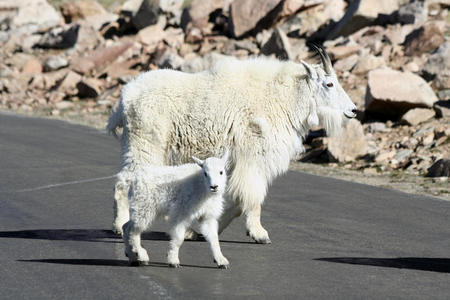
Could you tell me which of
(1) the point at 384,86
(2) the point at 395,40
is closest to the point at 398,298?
(1) the point at 384,86

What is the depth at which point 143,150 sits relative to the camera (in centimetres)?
960

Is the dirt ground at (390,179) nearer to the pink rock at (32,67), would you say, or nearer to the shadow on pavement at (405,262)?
the shadow on pavement at (405,262)

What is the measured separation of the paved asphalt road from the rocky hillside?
3.95 meters

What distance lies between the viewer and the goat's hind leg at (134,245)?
7828 mm

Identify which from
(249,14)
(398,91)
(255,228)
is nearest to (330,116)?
(255,228)

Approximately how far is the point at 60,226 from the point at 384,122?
1171 cm

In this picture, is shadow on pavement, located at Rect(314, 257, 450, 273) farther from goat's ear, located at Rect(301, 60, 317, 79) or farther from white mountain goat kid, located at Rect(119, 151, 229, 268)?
goat's ear, located at Rect(301, 60, 317, 79)

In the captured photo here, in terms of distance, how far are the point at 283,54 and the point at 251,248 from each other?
1920 cm

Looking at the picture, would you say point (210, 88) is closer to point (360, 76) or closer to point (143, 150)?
point (143, 150)

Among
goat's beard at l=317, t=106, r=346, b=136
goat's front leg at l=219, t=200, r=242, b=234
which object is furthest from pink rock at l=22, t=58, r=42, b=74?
goat's front leg at l=219, t=200, r=242, b=234

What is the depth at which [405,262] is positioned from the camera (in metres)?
8.61

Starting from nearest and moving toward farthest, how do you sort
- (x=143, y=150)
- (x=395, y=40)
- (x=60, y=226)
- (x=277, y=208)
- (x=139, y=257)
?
(x=139, y=257), (x=143, y=150), (x=60, y=226), (x=277, y=208), (x=395, y=40)

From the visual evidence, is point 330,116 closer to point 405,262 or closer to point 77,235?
point 405,262

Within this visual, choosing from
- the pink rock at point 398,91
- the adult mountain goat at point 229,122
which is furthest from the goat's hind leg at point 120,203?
the pink rock at point 398,91
